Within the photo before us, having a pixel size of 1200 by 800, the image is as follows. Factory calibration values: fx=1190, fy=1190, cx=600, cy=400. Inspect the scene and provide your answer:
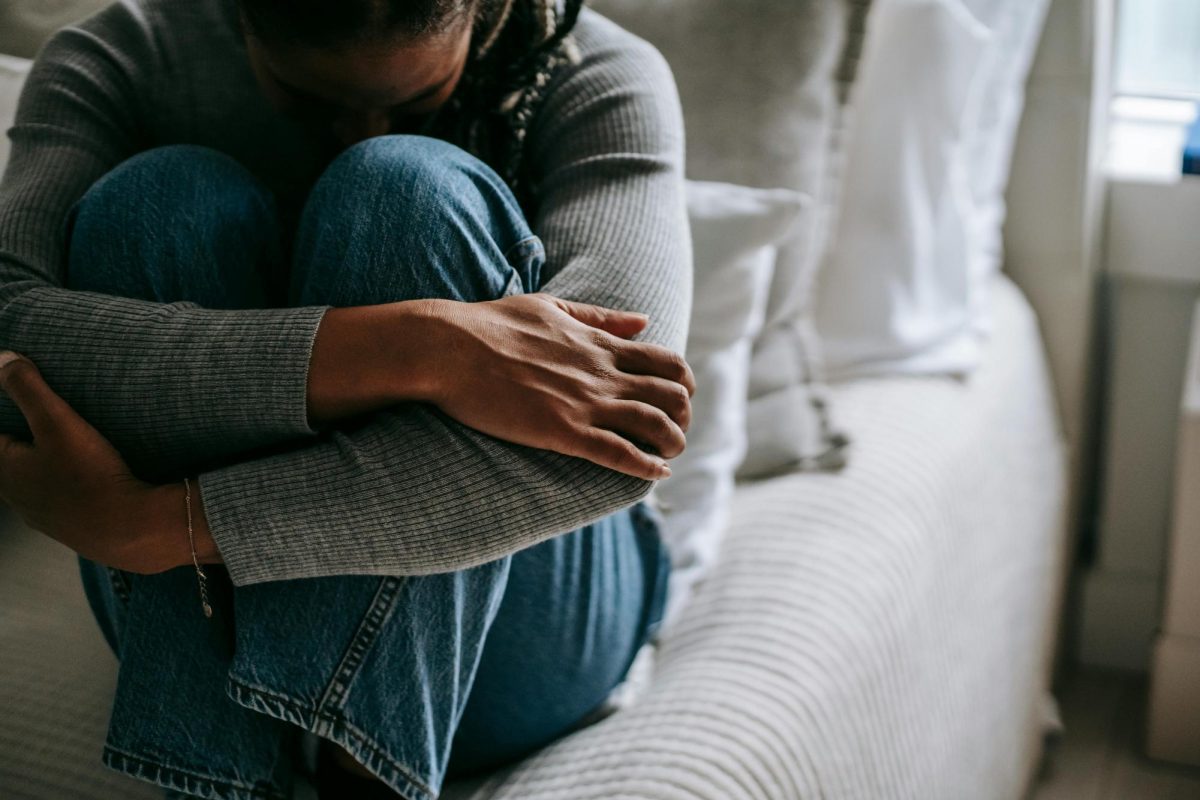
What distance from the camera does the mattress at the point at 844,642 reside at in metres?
0.69

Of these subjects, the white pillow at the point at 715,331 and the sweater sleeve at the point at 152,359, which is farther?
the white pillow at the point at 715,331

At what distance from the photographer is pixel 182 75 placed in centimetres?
81

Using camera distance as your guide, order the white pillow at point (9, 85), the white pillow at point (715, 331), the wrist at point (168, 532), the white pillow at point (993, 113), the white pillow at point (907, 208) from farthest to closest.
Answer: the white pillow at point (993, 113), the white pillow at point (907, 208), the white pillow at point (715, 331), the white pillow at point (9, 85), the wrist at point (168, 532)

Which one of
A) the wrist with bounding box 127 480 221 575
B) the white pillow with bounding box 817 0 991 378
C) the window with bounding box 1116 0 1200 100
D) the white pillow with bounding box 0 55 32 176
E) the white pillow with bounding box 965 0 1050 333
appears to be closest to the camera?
the wrist with bounding box 127 480 221 575

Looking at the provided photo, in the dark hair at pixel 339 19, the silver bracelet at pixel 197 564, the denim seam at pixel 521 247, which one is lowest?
the silver bracelet at pixel 197 564

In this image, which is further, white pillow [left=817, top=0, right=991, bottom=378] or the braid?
white pillow [left=817, top=0, right=991, bottom=378]

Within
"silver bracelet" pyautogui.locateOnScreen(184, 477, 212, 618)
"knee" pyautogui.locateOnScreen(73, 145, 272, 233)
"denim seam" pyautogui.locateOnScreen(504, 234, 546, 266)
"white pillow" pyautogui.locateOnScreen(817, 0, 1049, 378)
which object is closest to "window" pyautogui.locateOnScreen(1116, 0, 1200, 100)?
"white pillow" pyautogui.locateOnScreen(817, 0, 1049, 378)

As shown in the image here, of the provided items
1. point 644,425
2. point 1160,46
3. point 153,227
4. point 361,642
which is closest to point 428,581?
point 361,642

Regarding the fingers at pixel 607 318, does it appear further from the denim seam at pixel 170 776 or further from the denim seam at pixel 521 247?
the denim seam at pixel 170 776

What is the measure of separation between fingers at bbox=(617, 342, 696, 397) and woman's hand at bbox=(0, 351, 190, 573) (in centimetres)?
25

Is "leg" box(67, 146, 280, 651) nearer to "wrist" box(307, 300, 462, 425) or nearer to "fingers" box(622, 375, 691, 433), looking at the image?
"wrist" box(307, 300, 462, 425)

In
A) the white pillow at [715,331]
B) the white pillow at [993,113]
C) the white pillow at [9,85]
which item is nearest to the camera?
the white pillow at [9,85]

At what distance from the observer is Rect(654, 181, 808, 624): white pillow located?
3.28ft

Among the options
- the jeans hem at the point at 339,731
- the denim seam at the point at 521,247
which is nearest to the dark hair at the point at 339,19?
the denim seam at the point at 521,247
